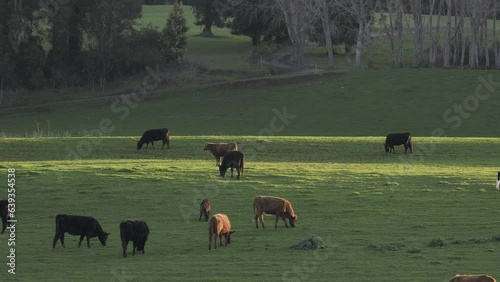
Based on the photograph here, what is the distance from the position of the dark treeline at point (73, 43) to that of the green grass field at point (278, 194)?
1857cm

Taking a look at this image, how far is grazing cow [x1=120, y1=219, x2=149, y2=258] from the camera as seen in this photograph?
27094 mm

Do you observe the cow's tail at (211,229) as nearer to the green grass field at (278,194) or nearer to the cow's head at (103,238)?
the green grass field at (278,194)

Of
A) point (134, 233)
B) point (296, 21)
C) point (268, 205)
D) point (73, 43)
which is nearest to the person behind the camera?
point (134, 233)

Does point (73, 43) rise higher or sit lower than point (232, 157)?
higher

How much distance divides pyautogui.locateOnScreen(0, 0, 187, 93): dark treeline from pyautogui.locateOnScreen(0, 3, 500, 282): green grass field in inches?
731

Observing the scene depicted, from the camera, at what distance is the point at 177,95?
85812mm

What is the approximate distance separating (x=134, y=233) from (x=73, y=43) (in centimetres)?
7171

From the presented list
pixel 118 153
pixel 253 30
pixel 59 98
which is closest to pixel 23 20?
pixel 59 98

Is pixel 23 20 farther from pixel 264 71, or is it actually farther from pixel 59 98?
pixel 264 71

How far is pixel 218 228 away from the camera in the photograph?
91.7ft

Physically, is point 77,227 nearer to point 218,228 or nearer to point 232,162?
point 218,228

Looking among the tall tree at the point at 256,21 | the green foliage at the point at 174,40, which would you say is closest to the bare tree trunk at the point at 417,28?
the tall tree at the point at 256,21

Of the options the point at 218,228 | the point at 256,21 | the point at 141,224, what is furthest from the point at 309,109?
the point at 141,224

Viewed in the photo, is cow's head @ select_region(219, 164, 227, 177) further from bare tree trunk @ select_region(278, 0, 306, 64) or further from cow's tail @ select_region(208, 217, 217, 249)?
bare tree trunk @ select_region(278, 0, 306, 64)
